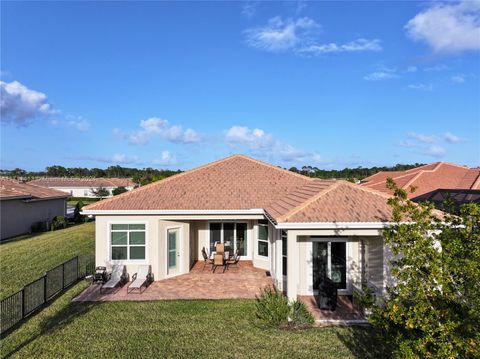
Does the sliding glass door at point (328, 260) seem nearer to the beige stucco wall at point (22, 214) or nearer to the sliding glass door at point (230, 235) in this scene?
the sliding glass door at point (230, 235)

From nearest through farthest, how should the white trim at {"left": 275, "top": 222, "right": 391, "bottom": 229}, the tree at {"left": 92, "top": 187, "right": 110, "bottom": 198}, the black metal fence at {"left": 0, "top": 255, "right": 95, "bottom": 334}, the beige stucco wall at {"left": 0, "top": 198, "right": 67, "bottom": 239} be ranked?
the white trim at {"left": 275, "top": 222, "right": 391, "bottom": 229} → the black metal fence at {"left": 0, "top": 255, "right": 95, "bottom": 334} → the beige stucco wall at {"left": 0, "top": 198, "right": 67, "bottom": 239} → the tree at {"left": 92, "top": 187, "right": 110, "bottom": 198}

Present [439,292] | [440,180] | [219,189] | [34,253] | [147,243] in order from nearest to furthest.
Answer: [439,292] → [147,243] → [219,189] → [34,253] → [440,180]

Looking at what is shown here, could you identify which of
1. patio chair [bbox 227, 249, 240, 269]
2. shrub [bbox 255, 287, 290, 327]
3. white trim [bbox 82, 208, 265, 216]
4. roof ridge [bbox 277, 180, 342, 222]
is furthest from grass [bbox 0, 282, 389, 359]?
patio chair [bbox 227, 249, 240, 269]

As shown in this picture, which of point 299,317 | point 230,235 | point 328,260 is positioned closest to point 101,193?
point 230,235

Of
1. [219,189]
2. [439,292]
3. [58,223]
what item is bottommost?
[58,223]

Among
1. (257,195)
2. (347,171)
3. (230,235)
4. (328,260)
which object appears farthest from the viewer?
(347,171)

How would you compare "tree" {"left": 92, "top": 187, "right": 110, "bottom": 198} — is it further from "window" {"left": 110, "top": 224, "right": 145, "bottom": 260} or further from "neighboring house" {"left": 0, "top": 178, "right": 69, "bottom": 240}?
"window" {"left": 110, "top": 224, "right": 145, "bottom": 260}

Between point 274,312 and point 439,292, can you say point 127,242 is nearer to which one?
point 274,312

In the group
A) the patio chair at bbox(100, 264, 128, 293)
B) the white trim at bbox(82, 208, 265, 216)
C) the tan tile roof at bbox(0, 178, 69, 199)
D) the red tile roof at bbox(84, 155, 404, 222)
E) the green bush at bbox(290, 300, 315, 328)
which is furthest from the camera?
the tan tile roof at bbox(0, 178, 69, 199)
